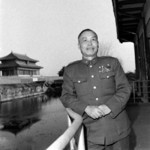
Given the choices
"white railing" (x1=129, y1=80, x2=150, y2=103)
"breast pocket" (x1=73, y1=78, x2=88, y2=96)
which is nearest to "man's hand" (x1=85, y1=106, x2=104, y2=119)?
"breast pocket" (x1=73, y1=78, x2=88, y2=96)

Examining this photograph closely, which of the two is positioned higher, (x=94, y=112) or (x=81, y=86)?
(x=81, y=86)

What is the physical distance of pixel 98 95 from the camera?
58.4 inches

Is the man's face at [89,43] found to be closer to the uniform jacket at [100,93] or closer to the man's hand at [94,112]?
the uniform jacket at [100,93]

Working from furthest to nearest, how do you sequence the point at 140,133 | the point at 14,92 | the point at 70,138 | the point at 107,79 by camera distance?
the point at 14,92 < the point at 140,133 < the point at 107,79 < the point at 70,138

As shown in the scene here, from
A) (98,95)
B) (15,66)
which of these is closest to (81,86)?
(98,95)

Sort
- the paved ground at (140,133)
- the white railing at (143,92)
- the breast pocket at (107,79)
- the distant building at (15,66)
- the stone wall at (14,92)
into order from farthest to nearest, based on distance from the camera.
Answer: the distant building at (15,66) < the stone wall at (14,92) < the white railing at (143,92) < the paved ground at (140,133) < the breast pocket at (107,79)

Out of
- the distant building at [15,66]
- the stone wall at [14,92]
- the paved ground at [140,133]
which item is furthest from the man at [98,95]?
the distant building at [15,66]

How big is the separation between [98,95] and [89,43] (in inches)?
13.4

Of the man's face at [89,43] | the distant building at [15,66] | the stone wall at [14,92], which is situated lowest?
the stone wall at [14,92]

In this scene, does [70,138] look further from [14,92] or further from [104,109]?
[14,92]

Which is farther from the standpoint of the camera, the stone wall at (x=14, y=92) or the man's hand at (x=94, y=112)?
the stone wall at (x=14, y=92)

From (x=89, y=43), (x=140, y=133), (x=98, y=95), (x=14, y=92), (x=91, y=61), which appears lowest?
(x=14, y=92)

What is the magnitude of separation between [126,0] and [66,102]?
552 centimetres

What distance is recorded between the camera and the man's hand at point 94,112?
4.56ft
